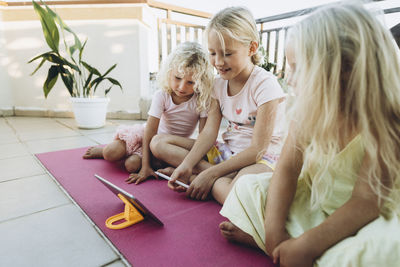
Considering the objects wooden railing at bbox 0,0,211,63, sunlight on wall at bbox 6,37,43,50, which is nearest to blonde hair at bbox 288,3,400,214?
wooden railing at bbox 0,0,211,63

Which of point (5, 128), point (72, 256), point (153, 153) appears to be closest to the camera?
point (72, 256)

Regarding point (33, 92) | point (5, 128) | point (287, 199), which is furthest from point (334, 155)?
point (33, 92)

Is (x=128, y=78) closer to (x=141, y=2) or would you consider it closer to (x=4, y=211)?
(x=141, y=2)

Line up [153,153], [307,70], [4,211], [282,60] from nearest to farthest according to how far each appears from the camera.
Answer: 1. [307,70]
2. [4,211]
3. [153,153]
4. [282,60]

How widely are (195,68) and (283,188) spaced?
655mm

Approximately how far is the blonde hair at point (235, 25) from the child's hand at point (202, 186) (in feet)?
1.48

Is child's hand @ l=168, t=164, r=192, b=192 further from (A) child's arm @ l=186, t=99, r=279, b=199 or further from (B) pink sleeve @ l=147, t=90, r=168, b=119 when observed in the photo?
(B) pink sleeve @ l=147, t=90, r=168, b=119

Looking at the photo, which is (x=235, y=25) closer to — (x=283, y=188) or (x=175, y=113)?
(x=175, y=113)

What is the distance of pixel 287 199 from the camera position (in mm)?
582

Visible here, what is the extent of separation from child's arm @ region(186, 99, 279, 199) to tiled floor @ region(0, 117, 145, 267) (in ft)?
1.13

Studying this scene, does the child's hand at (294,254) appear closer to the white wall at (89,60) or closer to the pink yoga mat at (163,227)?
the pink yoga mat at (163,227)

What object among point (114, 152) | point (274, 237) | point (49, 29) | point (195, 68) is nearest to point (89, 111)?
point (49, 29)

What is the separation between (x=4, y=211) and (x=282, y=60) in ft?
8.13

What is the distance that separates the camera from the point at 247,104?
1.01m
